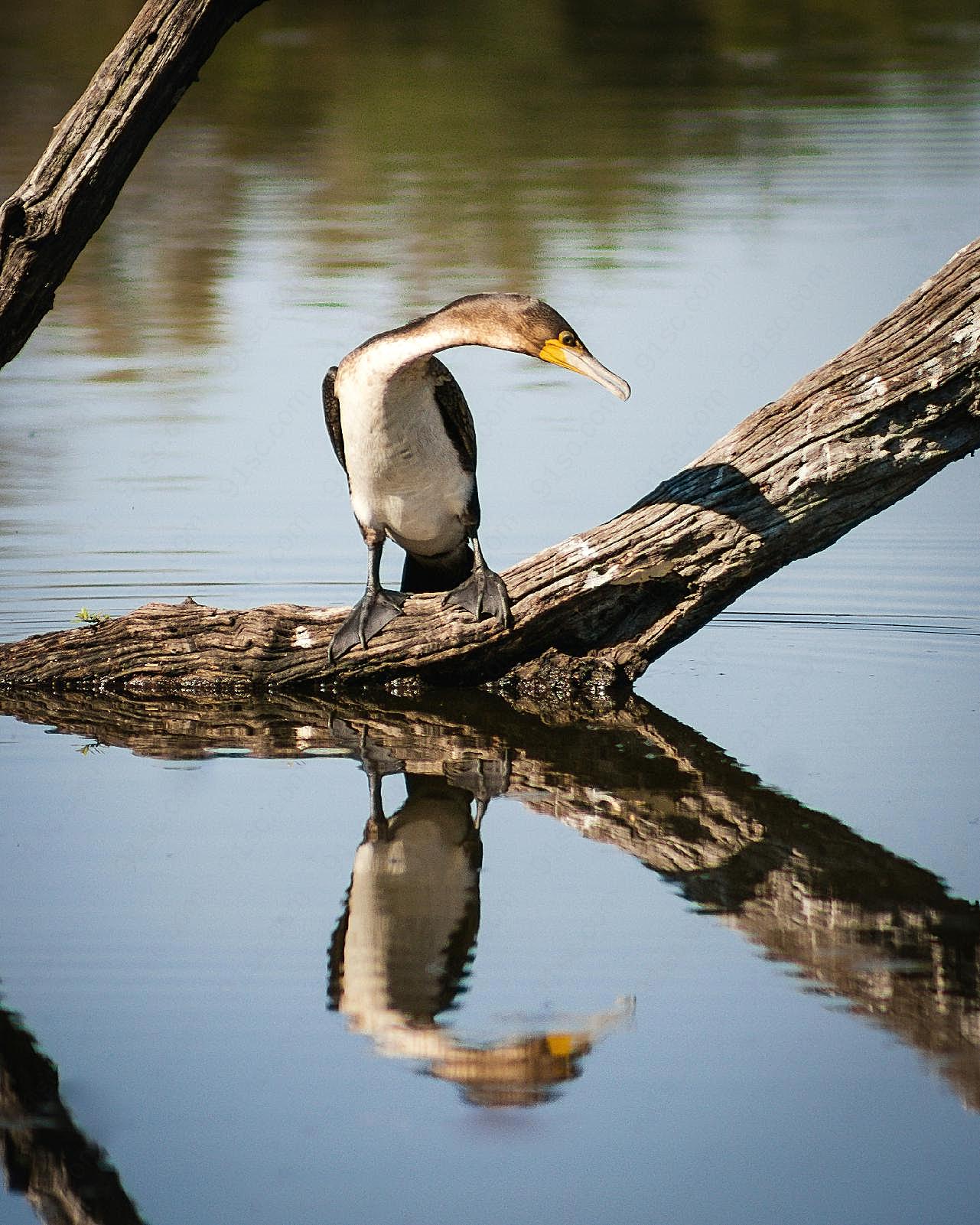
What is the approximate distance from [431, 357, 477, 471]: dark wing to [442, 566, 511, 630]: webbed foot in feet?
1.15

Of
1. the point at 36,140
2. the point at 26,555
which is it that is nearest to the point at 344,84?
the point at 36,140

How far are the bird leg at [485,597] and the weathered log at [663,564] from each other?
51 millimetres

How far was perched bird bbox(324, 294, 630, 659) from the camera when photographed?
15.6ft

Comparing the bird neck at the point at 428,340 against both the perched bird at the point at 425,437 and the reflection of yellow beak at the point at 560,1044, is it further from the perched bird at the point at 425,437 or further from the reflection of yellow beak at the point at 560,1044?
the reflection of yellow beak at the point at 560,1044

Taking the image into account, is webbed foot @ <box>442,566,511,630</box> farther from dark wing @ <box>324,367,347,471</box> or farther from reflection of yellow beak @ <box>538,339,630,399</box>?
reflection of yellow beak @ <box>538,339,630,399</box>

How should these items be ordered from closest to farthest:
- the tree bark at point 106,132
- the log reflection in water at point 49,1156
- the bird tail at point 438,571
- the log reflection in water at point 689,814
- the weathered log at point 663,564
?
the log reflection in water at point 49,1156 → the log reflection in water at point 689,814 → the tree bark at point 106,132 → the weathered log at point 663,564 → the bird tail at point 438,571

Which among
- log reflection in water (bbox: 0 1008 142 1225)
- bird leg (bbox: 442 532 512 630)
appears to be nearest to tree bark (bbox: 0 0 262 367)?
bird leg (bbox: 442 532 512 630)

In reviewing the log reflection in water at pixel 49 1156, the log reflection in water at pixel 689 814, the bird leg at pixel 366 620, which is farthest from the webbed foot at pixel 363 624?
the log reflection in water at pixel 49 1156

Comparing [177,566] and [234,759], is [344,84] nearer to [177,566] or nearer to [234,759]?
[177,566]

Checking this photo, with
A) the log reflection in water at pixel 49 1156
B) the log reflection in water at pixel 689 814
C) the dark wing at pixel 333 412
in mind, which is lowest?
the log reflection in water at pixel 49 1156

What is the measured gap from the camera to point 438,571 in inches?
230

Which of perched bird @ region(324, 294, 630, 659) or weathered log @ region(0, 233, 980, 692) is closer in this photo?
perched bird @ region(324, 294, 630, 659)

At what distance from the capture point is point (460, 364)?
400 inches

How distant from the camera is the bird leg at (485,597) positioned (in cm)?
531
